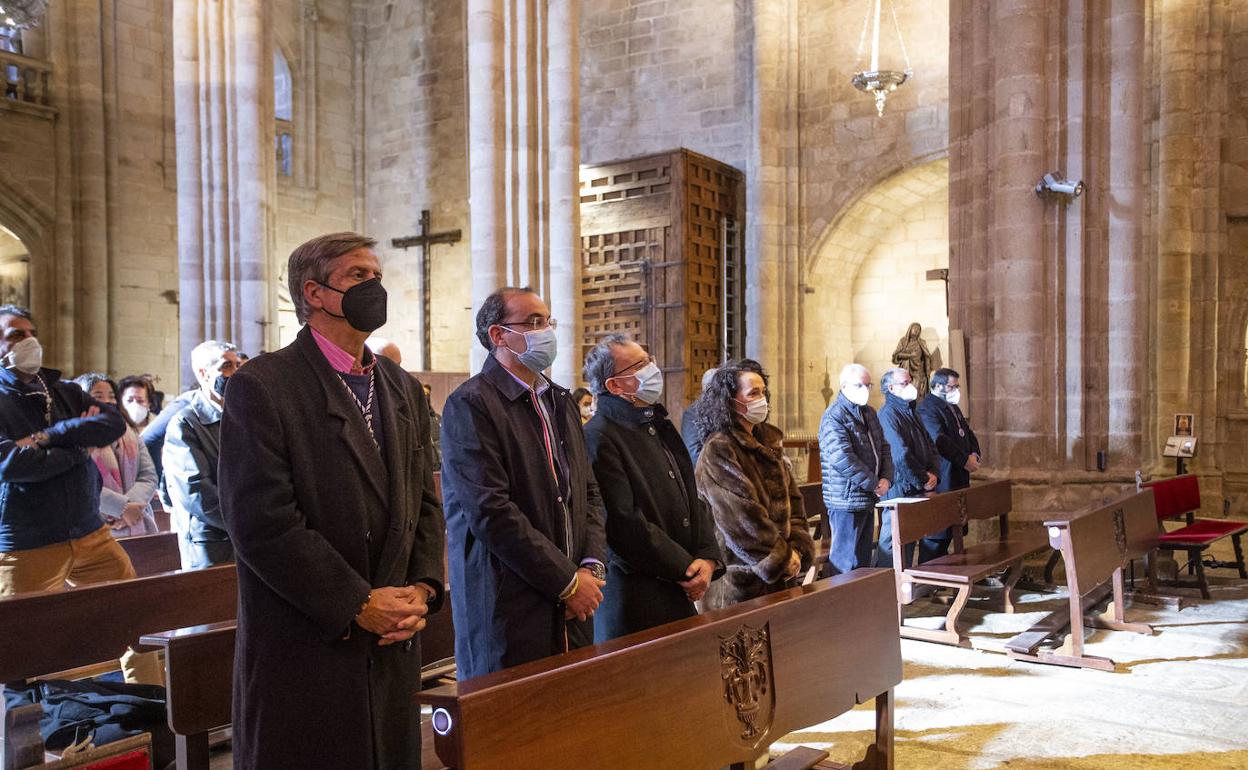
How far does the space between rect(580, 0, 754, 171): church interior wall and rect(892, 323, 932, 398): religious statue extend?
3266 millimetres

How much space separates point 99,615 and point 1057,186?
22.5ft

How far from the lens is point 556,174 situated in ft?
31.2

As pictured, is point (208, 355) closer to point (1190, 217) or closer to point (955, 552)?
point (955, 552)

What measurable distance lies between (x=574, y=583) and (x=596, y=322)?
1082 centimetres

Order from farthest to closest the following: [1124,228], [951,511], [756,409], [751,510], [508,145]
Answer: [508,145]
[1124,228]
[951,511]
[756,409]
[751,510]

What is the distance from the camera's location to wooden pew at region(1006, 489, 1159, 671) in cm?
499

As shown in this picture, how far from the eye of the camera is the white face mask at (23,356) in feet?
11.5

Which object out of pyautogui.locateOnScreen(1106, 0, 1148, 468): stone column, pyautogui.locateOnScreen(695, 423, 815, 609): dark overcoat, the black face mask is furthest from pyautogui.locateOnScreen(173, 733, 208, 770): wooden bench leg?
pyautogui.locateOnScreen(1106, 0, 1148, 468): stone column

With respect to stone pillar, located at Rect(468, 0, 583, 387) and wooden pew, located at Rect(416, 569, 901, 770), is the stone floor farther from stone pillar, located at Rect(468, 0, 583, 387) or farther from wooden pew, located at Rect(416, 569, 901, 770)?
stone pillar, located at Rect(468, 0, 583, 387)

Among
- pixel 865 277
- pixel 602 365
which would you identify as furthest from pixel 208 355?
pixel 865 277

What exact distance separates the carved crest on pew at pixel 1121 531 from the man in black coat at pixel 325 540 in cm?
488

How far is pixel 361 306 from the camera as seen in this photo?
212 cm

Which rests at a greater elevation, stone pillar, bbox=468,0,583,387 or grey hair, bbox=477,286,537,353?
stone pillar, bbox=468,0,583,387

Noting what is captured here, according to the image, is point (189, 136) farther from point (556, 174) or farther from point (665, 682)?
point (665, 682)
